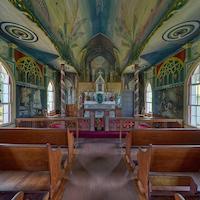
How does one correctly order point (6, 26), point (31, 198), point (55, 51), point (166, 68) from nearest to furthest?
point (31, 198) → point (6, 26) → point (55, 51) → point (166, 68)

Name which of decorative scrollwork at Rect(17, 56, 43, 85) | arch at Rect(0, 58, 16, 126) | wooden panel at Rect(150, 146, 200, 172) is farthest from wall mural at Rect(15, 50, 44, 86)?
wooden panel at Rect(150, 146, 200, 172)

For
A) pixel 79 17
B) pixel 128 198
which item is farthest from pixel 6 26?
pixel 128 198

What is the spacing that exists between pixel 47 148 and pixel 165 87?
8252 millimetres

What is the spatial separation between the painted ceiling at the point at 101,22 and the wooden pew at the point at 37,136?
9.28ft

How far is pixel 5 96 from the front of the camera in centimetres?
718

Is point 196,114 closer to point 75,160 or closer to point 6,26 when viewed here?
point 75,160

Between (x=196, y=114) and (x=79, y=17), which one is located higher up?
(x=79, y=17)

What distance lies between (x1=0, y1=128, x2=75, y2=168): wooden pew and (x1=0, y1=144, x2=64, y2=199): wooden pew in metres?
1.22

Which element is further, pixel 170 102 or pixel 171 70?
pixel 170 102

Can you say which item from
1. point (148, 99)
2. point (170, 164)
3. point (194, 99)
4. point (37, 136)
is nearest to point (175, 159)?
point (170, 164)

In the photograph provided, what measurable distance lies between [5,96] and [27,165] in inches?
204

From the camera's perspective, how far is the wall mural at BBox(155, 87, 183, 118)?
8.14m

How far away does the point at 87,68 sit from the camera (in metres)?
15.3

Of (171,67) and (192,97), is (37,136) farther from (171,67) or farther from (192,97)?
(171,67)
